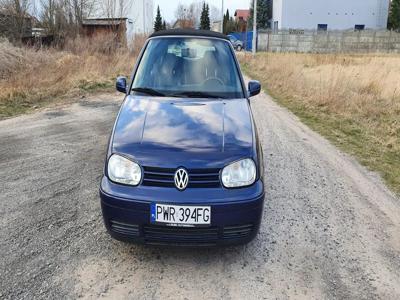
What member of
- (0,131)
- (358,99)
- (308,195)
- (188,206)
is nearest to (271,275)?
(188,206)

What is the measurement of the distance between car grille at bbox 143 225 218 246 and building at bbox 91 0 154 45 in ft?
94.2

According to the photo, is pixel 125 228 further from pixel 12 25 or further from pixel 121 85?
pixel 12 25

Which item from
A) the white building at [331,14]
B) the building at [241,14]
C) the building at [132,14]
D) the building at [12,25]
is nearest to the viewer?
the building at [12,25]

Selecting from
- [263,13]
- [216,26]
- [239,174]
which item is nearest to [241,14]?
[216,26]

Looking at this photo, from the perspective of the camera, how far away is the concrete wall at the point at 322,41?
4375cm

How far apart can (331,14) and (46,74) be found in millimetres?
45950

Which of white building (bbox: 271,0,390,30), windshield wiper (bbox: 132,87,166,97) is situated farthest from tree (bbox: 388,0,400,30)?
windshield wiper (bbox: 132,87,166,97)

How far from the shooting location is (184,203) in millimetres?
3189

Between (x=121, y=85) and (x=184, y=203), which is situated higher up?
(x=121, y=85)

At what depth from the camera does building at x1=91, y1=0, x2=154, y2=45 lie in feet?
105

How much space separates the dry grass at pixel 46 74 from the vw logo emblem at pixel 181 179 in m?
7.99

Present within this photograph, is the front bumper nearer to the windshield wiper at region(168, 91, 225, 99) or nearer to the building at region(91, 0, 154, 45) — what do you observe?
the windshield wiper at region(168, 91, 225, 99)

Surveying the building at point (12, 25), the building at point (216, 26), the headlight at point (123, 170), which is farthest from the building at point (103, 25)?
the building at point (216, 26)

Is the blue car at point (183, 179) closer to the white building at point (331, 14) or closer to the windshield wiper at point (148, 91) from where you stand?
the windshield wiper at point (148, 91)
